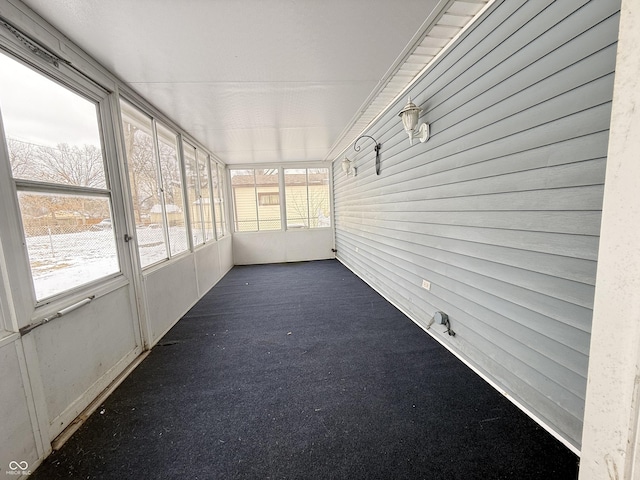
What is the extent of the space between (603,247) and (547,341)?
100cm

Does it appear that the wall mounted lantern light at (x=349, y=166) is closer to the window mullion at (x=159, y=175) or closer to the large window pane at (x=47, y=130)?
the window mullion at (x=159, y=175)

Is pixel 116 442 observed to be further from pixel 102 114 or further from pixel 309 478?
pixel 102 114

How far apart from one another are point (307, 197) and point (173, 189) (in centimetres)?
383

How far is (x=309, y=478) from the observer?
4.15 ft

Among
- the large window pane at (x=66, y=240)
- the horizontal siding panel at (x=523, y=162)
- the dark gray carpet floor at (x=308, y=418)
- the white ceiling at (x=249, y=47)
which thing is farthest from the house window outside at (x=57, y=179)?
the horizontal siding panel at (x=523, y=162)

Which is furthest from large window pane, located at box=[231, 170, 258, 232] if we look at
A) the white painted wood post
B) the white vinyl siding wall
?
the white painted wood post

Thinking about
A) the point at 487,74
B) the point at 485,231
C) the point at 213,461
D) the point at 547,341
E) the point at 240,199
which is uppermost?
the point at 487,74

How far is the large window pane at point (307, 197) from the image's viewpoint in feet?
21.9

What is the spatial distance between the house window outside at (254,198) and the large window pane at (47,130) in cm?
455

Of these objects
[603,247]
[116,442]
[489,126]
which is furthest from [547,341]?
[116,442]

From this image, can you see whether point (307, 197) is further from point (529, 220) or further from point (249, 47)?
point (529, 220)

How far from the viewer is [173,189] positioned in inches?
131

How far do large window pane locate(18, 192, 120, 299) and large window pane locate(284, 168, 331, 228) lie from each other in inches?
188

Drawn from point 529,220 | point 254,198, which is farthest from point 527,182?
point 254,198
